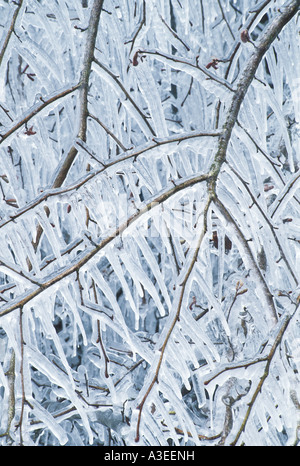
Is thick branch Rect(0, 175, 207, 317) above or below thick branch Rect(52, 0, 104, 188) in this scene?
below

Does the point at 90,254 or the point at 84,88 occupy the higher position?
the point at 84,88

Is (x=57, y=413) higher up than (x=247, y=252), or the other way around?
(x=247, y=252)

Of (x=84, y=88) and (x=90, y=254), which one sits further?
(x=84, y=88)

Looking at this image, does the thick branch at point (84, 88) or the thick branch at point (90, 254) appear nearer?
the thick branch at point (90, 254)

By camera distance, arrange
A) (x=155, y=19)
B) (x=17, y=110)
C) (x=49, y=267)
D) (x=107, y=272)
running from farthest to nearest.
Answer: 1. (x=107, y=272)
2. (x=17, y=110)
3. (x=155, y=19)
4. (x=49, y=267)

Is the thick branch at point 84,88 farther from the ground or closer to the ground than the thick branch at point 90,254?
farther from the ground

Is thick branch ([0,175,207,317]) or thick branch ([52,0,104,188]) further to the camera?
thick branch ([52,0,104,188])

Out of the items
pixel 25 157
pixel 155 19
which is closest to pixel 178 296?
pixel 25 157

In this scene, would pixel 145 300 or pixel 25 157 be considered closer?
pixel 25 157

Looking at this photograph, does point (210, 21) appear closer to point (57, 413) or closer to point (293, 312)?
point (293, 312)

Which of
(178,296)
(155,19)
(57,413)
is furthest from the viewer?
(57,413)
